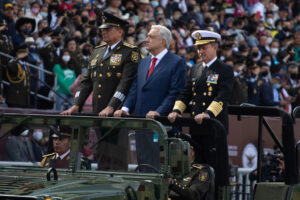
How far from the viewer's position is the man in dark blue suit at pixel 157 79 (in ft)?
25.3

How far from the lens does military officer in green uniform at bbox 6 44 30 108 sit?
13586mm

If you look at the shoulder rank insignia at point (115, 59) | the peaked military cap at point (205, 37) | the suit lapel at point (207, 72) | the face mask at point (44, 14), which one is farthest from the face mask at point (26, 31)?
the suit lapel at point (207, 72)

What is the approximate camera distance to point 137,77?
26.2 feet

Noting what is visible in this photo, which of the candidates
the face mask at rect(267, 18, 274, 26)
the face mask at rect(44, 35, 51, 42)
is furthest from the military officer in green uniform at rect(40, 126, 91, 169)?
the face mask at rect(267, 18, 274, 26)

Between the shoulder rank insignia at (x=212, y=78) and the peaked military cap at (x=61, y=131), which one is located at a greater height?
the shoulder rank insignia at (x=212, y=78)

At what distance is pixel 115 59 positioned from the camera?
8078 mm

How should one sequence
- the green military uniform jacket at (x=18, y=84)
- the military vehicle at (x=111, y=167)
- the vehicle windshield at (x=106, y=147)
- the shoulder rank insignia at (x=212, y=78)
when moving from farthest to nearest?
1. the green military uniform jacket at (x=18, y=84)
2. the shoulder rank insignia at (x=212, y=78)
3. the vehicle windshield at (x=106, y=147)
4. the military vehicle at (x=111, y=167)

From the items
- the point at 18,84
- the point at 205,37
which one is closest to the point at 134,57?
the point at 205,37

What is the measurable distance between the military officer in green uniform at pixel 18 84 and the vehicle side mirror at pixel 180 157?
819cm

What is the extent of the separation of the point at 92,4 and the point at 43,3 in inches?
78.1

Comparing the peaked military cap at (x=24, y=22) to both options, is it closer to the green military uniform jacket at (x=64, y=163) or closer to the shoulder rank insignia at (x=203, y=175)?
the green military uniform jacket at (x=64, y=163)

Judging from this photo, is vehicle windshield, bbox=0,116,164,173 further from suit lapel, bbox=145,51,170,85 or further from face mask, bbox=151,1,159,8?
face mask, bbox=151,1,159,8

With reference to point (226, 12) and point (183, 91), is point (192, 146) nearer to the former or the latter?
point (183, 91)

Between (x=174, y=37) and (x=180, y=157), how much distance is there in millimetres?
Answer: 12945
